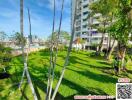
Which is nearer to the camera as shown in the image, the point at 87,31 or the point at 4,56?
the point at 4,56

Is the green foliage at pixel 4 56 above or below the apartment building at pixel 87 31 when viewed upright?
Answer: below

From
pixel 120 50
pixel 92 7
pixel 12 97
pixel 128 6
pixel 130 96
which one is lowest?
pixel 12 97

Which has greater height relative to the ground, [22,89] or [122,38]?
[122,38]

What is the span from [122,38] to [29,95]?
33.6 ft

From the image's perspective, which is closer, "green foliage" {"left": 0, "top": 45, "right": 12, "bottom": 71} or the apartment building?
"green foliage" {"left": 0, "top": 45, "right": 12, "bottom": 71}

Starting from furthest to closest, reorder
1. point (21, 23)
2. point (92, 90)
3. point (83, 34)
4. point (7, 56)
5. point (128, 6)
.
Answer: point (83, 34) < point (7, 56) < point (128, 6) < point (92, 90) < point (21, 23)

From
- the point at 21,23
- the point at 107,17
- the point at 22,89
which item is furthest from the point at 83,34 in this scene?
the point at 21,23

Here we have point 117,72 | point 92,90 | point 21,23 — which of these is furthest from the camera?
point 117,72

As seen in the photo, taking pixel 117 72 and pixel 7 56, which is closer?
pixel 117 72

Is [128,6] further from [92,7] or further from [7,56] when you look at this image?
[92,7]

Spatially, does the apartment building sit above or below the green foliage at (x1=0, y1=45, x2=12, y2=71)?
above

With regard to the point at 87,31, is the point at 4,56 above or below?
below

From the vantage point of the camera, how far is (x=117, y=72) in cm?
2427

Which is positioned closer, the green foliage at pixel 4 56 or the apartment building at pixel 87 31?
the green foliage at pixel 4 56
